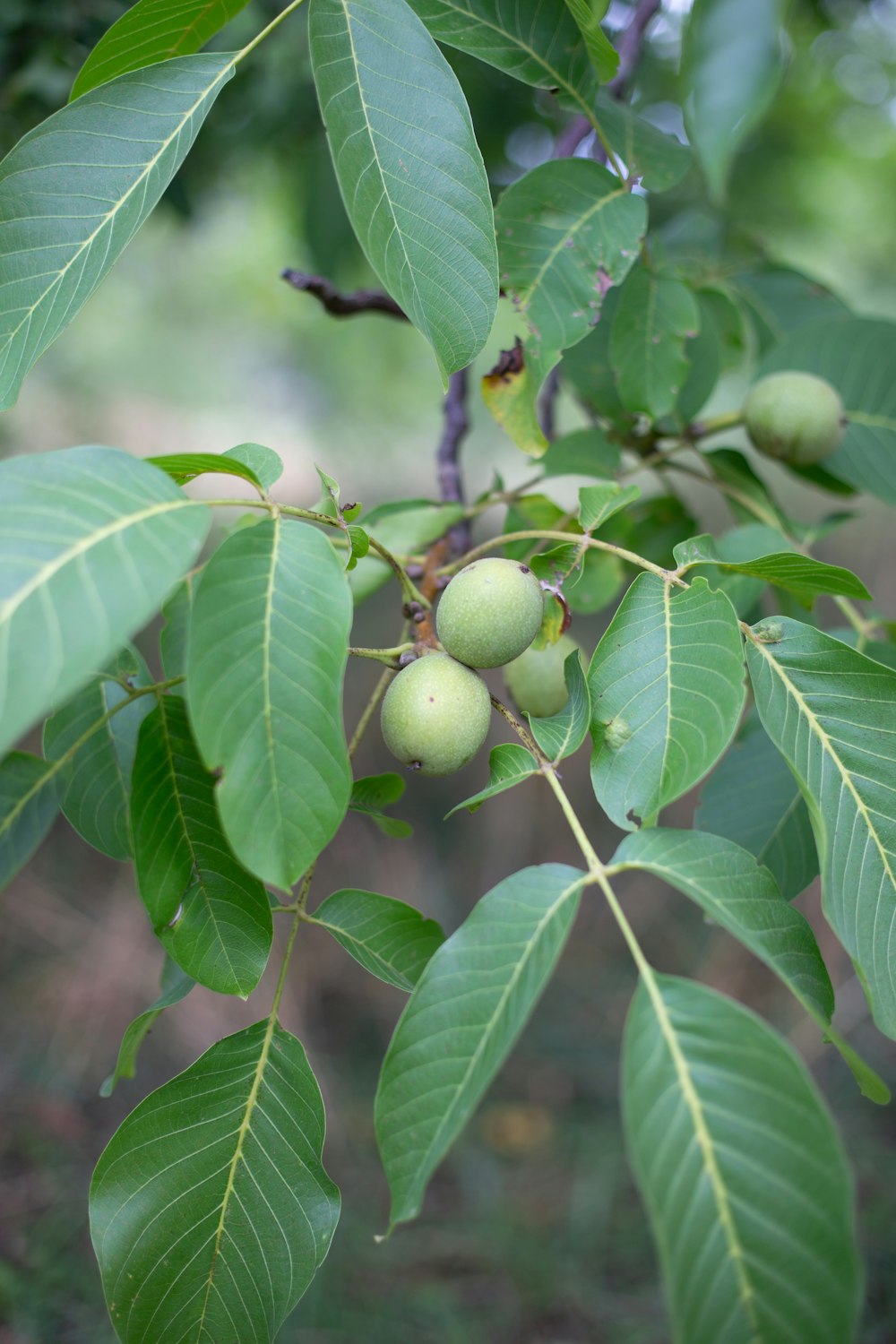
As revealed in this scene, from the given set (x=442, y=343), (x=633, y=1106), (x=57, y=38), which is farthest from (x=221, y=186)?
(x=633, y=1106)

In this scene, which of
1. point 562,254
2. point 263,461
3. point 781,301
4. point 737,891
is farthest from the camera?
point 781,301

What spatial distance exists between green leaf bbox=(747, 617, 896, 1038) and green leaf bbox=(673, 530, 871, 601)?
0.17 feet

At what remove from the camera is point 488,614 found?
827 mm

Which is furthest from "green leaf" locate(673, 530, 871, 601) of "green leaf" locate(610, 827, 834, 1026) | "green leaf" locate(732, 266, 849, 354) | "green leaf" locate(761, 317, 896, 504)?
"green leaf" locate(732, 266, 849, 354)

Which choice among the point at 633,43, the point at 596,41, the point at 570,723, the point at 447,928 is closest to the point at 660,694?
the point at 570,723

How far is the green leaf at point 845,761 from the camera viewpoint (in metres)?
0.68

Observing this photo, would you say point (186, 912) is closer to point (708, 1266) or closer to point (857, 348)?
point (708, 1266)

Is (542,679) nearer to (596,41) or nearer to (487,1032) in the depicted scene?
(487,1032)

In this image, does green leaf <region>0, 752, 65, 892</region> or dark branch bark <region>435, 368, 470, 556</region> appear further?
dark branch bark <region>435, 368, 470, 556</region>

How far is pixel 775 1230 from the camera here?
522 mm

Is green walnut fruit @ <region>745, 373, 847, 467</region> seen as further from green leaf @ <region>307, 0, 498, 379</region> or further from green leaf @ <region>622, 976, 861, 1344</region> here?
green leaf @ <region>622, 976, 861, 1344</region>

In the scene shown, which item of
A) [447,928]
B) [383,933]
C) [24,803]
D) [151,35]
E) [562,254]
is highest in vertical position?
[151,35]

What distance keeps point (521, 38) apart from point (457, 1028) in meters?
0.98

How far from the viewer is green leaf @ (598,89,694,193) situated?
3.63 feet
